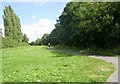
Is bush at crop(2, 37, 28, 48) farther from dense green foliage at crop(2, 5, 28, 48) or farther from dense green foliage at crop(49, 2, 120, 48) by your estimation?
dense green foliage at crop(49, 2, 120, 48)

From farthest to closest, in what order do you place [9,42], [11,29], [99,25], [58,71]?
[11,29] < [9,42] < [99,25] < [58,71]

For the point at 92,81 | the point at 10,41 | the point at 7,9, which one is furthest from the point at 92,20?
the point at 7,9

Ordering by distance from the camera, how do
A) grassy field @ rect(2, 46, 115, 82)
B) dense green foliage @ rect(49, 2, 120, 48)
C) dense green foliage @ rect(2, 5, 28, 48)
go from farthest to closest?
dense green foliage @ rect(2, 5, 28, 48) → dense green foliage @ rect(49, 2, 120, 48) → grassy field @ rect(2, 46, 115, 82)

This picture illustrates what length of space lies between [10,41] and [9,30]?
4870 millimetres

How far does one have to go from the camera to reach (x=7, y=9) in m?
72.3

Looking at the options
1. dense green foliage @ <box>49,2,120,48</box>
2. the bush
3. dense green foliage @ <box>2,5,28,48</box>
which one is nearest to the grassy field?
dense green foliage @ <box>49,2,120,48</box>

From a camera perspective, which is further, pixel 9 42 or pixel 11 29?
pixel 11 29

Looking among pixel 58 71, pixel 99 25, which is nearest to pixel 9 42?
pixel 99 25

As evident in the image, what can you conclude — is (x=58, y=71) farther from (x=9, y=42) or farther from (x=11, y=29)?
(x=11, y=29)

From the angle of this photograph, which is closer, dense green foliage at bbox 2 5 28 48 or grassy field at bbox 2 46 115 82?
grassy field at bbox 2 46 115 82

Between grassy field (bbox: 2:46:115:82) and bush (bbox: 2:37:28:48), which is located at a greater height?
bush (bbox: 2:37:28:48)

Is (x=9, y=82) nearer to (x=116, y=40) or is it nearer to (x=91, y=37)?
(x=116, y=40)

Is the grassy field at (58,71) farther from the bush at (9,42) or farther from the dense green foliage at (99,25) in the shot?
the bush at (9,42)

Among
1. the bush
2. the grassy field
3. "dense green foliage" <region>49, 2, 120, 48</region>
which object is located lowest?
the grassy field
